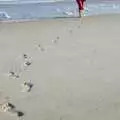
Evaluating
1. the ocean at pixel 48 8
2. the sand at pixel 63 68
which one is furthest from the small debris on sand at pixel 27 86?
the ocean at pixel 48 8

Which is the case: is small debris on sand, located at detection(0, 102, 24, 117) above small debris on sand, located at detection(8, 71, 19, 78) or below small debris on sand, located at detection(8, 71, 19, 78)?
below

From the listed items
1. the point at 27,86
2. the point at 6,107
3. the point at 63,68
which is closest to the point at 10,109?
the point at 6,107

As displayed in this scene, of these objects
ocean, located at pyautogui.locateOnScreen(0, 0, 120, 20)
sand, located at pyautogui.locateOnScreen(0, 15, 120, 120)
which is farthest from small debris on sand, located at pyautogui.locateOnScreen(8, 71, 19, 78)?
ocean, located at pyautogui.locateOnScreen(0, 0, 120, 20)

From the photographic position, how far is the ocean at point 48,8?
9148mm

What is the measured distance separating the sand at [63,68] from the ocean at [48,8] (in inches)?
20.1

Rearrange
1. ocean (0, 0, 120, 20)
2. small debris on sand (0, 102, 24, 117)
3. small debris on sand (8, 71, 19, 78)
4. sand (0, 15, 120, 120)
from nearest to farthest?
small debris on sand (0, 102, 24, 117), sand (0, 15, 120, 120), small debris on sand (8, 71, 19, 78), ocean (0, 0, 120, 20)

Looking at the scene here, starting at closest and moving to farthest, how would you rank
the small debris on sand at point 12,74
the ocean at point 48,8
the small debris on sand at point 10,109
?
the small debris on sand at point 10,109, the small debris on sand at point 12,74, the ocean at point 48,8

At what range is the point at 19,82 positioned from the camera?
18.0 feet

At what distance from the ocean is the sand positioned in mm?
512

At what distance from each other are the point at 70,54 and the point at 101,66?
657mm

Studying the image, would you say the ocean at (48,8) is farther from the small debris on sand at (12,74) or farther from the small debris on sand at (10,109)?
the small debris on sand at (10,109)

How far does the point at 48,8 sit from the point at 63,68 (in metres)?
4.01

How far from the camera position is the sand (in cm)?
476

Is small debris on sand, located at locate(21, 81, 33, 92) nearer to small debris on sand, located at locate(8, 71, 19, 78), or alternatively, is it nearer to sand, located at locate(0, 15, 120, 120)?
sand, located at locate(0, 15, 120, 120)
